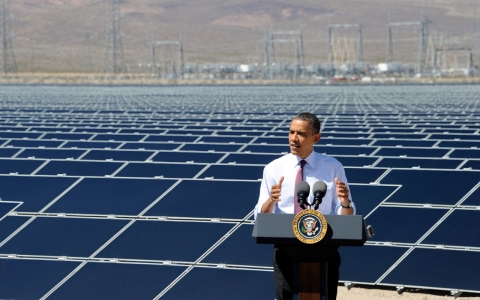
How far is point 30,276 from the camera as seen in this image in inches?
418

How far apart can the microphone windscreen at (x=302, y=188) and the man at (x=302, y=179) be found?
31cm

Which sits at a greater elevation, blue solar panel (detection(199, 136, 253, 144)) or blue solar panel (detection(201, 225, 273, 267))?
blue solar panel (detection(199, 136, 253, 144))

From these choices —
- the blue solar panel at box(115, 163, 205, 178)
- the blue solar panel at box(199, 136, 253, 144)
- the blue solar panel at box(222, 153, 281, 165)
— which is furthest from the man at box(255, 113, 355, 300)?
the blue solar panel at box(199, 136, 253, 144)

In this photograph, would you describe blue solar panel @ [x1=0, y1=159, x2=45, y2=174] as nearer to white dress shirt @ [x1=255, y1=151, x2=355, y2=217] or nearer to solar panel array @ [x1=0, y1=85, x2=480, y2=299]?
solar panel array @ [x1=0, y1=85, x2=480, y2=299]

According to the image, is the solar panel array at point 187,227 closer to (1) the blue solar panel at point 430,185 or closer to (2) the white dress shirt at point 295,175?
(1) the blue solar panel at point 430,185

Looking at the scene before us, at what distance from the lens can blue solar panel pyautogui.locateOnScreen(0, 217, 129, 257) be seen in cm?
1130

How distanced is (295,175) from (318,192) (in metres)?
0.67

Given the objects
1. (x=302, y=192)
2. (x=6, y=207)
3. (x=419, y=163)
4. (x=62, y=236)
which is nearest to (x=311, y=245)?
(x=302, y=192)

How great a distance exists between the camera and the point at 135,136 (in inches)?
1053

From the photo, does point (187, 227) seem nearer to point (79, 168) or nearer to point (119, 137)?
point (79, 168)

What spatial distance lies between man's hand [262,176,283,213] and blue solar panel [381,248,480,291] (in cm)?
380

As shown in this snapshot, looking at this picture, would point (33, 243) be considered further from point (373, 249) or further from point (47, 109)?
point (47, 109)

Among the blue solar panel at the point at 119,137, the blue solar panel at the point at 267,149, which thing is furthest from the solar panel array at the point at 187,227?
the blue solar panel at the point at 119,137

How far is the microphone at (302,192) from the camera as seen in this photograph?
665 cm
